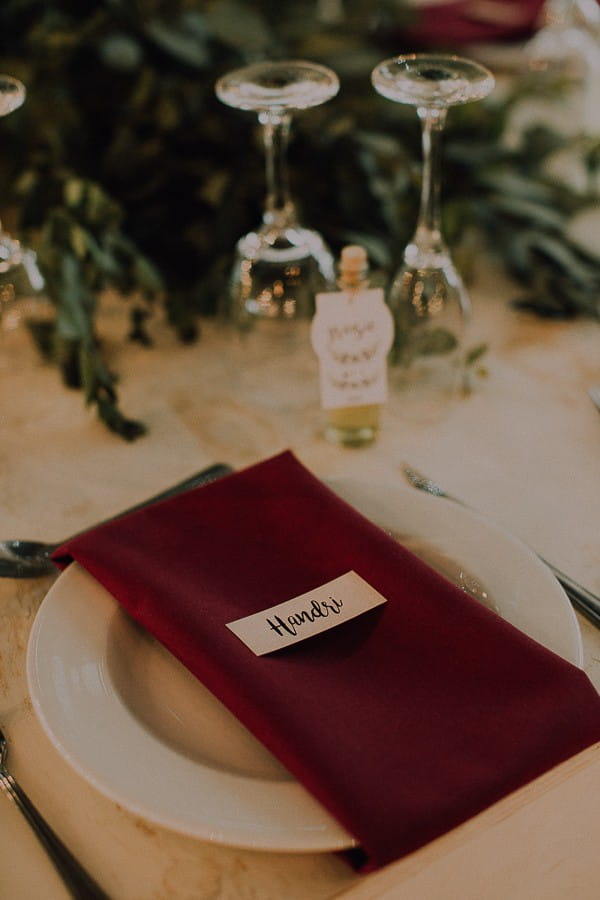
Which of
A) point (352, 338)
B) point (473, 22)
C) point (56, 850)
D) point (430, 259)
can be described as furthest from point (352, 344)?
point (473, 22)

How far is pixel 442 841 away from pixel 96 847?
0.20 meters

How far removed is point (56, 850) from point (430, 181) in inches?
26.0

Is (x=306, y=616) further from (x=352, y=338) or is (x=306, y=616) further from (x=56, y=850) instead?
(x=352, y=338)

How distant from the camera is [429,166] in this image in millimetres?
896

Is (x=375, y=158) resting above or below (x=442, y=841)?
above

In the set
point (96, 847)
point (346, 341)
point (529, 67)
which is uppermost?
point (529, 67)

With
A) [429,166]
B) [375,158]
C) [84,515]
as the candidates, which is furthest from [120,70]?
[84,515]

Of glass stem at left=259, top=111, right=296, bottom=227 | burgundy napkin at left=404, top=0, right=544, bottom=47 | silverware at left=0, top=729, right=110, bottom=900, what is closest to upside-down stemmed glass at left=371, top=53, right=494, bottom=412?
glass stem at left=259, top=111, right=296, bottom=227

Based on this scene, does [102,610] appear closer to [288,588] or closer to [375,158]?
[288,588]

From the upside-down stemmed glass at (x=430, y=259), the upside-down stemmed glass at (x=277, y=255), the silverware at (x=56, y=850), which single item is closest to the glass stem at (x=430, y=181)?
the upside-down stemmed glass at (x=430, y=259)

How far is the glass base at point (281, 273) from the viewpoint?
99cm

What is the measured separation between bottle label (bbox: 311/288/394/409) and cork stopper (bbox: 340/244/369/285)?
13mm

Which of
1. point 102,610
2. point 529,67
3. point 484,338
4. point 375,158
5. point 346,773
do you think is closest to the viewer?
point 346,773

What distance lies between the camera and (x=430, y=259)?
0.93 m
